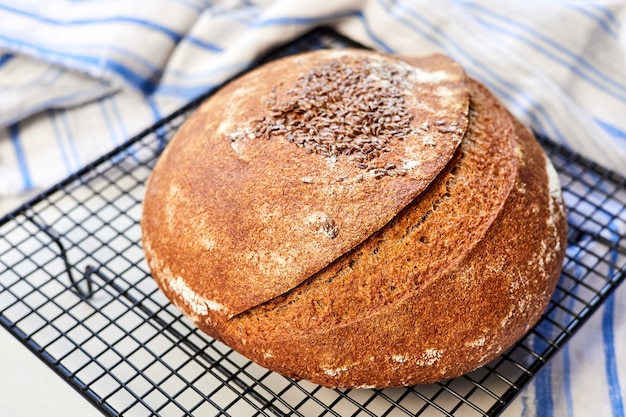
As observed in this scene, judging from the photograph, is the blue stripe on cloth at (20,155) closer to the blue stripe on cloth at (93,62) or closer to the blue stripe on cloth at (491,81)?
the blue stripe on cloth at (93,62)

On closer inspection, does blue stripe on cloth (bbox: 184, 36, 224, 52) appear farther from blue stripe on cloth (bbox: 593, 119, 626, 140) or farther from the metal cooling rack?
blue stripe on cloth (bbox: 593, 119, 626, 140)

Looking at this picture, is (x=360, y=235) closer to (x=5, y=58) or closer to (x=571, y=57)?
(x=571, y=57)

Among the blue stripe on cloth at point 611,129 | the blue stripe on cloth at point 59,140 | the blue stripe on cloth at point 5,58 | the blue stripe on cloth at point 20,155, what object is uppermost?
the blue stripe on cloth at point 611,129

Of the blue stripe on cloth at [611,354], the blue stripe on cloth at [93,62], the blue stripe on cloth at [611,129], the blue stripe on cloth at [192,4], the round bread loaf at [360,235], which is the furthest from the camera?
the blue stripe on cloth at [192,4]

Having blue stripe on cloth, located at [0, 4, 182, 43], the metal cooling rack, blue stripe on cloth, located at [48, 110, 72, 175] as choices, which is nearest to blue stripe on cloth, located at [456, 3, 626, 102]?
the metal cooling rack

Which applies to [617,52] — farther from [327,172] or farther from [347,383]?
[347,383]

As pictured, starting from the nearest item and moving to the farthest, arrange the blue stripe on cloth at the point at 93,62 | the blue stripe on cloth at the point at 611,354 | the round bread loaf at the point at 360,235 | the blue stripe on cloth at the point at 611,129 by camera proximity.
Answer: the round bread loaf at the point at 360,235
the blue stripe on cloth at the point at 611,354
the blue stripe on cloth at the point at 611,129
the blue stripe on cloth at the point at 93,62

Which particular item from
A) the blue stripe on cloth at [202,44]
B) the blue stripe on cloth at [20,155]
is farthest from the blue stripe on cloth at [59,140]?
the blue stripe on cloth at [202,44]
